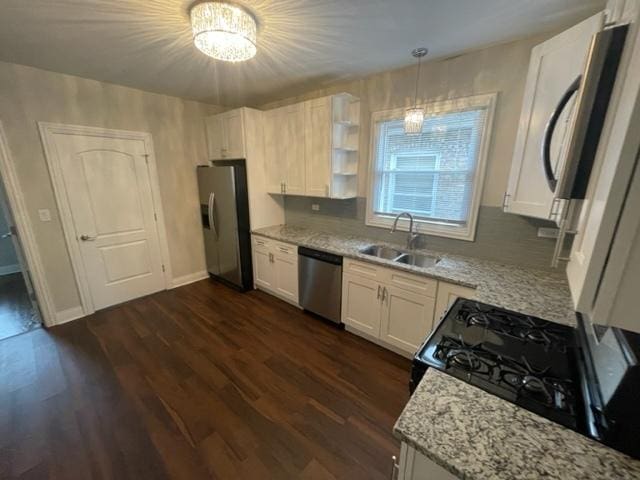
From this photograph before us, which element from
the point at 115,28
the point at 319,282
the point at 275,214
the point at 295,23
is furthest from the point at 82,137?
the point at 319,282

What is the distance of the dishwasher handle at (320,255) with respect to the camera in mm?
2627

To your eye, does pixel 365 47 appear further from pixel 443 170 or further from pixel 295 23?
pixel 443 170

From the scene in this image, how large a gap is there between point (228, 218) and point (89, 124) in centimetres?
174

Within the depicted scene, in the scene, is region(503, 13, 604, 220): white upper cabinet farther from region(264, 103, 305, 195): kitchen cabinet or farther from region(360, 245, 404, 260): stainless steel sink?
region(264, 103, 305, 195): kitchen cabinet

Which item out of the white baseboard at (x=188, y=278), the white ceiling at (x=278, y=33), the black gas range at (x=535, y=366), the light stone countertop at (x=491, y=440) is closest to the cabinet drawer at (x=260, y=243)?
the white baseboard at (x=188, y=278)

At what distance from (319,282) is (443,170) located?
5.44 feet

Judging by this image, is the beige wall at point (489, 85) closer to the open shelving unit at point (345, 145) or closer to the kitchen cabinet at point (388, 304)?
the open shelving unit at point (345, 145)

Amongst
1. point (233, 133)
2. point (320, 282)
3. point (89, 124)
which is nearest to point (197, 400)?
point (320, 282)

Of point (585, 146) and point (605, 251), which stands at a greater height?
point (585, 146)

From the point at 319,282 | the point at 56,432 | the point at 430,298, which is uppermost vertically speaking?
the point at 430,298

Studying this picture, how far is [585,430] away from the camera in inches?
29.1

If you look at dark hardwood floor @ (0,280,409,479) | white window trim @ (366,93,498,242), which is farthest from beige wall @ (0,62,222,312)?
white window trim @ (366,93,498,242)

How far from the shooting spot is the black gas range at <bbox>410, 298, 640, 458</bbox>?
69 cm

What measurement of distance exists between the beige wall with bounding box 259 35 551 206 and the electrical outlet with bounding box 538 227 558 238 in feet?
1.18
